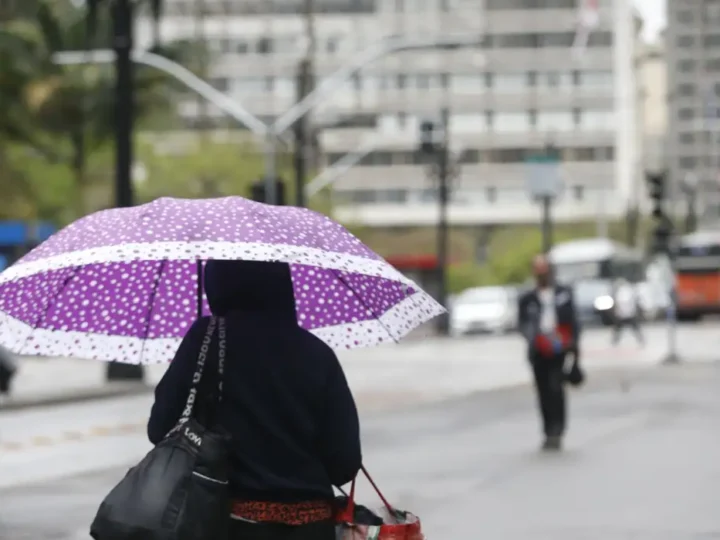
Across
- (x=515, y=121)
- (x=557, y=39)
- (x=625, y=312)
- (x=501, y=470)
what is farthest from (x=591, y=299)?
(x=557, y=39)

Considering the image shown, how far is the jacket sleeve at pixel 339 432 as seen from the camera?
17.1 feet

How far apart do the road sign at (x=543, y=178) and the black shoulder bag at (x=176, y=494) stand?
45.9 meters

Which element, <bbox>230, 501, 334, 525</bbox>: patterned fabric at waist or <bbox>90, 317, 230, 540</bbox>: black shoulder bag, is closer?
<bbox>90, 317, 230, 540</bbox>: black shoulder bag

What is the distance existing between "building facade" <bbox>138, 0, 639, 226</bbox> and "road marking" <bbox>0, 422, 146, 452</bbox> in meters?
103

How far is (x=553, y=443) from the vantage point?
1761 cm

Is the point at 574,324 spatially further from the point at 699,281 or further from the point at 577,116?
the point at 577,116

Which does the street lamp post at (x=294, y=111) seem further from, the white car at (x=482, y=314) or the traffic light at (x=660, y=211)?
the white car at (x=482, y=314)

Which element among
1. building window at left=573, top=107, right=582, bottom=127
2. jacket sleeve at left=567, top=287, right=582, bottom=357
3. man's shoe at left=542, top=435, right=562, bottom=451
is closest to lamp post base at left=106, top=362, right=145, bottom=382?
man's shoe at left=542, top=435, right=562, bottom=451

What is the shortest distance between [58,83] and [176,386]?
143 ft

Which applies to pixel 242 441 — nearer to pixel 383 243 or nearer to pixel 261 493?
pixel 261 493

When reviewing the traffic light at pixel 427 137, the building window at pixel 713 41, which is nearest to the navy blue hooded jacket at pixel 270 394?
the traffic light at pixel 427 137

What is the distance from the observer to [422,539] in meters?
5.27

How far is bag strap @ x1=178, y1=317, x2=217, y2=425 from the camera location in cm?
504

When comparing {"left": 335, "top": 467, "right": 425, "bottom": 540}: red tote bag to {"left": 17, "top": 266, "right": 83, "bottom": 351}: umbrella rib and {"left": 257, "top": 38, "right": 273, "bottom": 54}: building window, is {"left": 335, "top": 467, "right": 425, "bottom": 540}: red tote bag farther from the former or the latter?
{"left": 257, "top": 38, "right": 273, "bottom": 54}: building window
